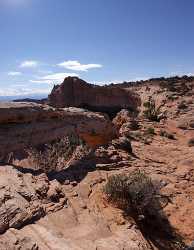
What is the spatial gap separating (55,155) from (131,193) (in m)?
4.83

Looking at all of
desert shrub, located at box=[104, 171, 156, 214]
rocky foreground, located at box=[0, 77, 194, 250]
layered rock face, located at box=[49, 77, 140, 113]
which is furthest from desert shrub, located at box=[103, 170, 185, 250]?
layered rock face, located at box=[49, 77, 140, 113]

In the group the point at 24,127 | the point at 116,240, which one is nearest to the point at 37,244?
the point at 116,240

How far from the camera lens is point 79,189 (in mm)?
8086

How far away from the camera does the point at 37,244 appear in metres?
4.86

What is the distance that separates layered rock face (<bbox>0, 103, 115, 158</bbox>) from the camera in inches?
340

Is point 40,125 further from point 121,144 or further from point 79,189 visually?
point 121,144

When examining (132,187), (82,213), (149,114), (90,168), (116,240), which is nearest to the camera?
(116,240)

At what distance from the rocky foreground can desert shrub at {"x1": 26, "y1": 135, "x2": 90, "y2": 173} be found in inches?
22.8

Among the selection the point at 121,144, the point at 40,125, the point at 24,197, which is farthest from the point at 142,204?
the point at 121,144

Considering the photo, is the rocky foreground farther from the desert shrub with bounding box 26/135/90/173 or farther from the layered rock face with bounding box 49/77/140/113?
the layered rock face with bounding box 49/77/140/113

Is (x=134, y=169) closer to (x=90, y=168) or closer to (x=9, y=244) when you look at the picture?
(x=90, y=168)

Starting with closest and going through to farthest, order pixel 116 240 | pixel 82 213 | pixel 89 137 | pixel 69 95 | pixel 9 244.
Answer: pixel 9 244, pixel 116 240, pixel 82 213, pixel 89 137, pixel 69 95

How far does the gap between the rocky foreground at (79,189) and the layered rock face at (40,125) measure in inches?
1.0

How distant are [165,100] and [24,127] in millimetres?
24726
